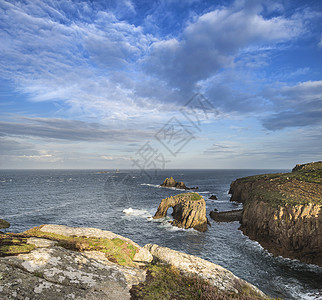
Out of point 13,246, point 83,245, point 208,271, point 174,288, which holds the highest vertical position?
point 13,246

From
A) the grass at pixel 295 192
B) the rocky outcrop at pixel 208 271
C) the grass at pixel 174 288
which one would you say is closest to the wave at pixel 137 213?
the grass at pixel 295 192

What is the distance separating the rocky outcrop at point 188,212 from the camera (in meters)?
38.3

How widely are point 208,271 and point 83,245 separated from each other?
8390mm

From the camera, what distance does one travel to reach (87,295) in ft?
25.9

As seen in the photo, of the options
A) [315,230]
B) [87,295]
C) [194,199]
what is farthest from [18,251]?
[194,199]

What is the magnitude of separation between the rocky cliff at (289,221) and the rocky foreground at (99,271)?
1805 cm

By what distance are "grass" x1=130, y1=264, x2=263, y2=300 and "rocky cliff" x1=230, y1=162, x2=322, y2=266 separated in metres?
18.5

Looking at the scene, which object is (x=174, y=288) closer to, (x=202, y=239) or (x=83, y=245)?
(x=83, y=245)

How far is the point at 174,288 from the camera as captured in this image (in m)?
10.2

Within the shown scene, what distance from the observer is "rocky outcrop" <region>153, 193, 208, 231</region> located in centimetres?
3835

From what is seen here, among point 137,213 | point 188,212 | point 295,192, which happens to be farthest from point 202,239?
point 137,213

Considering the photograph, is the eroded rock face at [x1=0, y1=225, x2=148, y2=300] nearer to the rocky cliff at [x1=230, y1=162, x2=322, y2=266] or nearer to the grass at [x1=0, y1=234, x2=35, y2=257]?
the grass at [x1=0, y1=234, x2=35, y2=257]

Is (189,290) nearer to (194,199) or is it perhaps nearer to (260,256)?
(260,256)

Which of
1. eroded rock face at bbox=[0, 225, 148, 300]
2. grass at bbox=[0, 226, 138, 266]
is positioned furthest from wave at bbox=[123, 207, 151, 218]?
eroded rock face at bbox=[0, 225, 148, 300]
